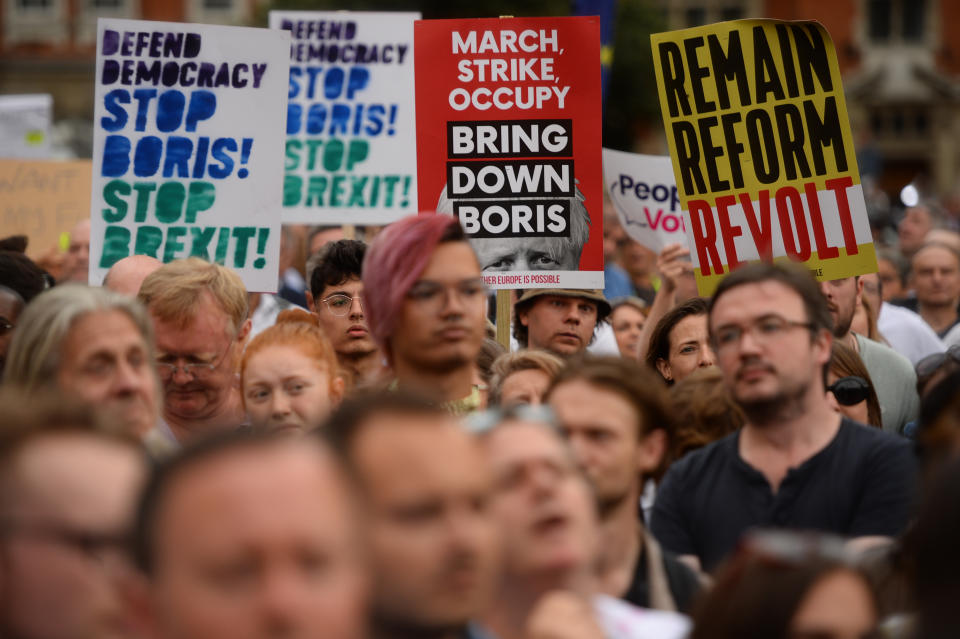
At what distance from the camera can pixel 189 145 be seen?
282 inches

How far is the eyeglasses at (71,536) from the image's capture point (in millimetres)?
2684


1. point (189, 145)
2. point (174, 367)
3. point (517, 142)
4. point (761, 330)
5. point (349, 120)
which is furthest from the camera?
point (349, 120)

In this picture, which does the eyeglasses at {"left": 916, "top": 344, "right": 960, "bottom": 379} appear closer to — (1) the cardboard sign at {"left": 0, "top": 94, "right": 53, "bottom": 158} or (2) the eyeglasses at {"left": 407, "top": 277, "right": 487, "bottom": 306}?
(2) the eyeglasses at {"left": 407, "top": 277, "right": 487, "bottom": 306}

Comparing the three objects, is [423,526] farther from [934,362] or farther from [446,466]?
[934,362]

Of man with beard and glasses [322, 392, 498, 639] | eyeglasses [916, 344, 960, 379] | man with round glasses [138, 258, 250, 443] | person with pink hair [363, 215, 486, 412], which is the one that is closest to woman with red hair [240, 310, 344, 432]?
man with round glasses [138, 258, 250, 443]

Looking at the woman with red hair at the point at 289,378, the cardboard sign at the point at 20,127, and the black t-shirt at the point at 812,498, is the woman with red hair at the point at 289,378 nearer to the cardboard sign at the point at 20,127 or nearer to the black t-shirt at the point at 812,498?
the black t-shirt at the point at 812,498

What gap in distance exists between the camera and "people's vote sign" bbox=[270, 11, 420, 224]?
883cm

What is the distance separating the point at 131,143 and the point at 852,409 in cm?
349

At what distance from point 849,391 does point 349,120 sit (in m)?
4.38

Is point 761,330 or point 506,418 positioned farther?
point 761,330

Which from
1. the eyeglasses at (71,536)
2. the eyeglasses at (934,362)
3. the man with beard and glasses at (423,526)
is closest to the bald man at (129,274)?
the eyeglasses at (934,362)

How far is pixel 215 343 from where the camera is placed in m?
5.22

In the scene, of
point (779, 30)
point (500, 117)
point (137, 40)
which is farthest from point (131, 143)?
point (779, 30)

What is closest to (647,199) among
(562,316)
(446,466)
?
(562,316)
